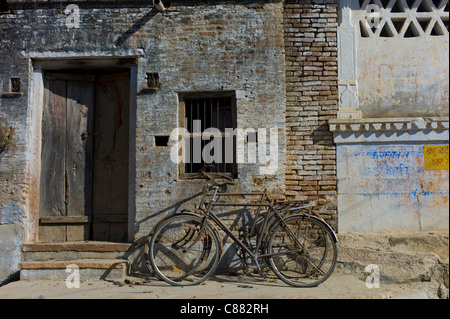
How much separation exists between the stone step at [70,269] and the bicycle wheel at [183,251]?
0.54 m

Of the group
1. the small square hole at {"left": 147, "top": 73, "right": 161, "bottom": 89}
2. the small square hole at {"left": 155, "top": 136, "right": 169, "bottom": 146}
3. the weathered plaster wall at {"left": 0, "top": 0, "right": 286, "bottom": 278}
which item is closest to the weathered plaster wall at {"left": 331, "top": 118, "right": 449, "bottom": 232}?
the weathered plaster wall at {"left": 0, "top": 0, "right": 286, "bottom": 278}

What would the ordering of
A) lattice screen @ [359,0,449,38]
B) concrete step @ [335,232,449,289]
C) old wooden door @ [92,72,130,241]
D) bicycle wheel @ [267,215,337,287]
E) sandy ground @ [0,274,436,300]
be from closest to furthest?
sandy ground @ [0,274,436,300]
bicycle wheel @ [267,215,337,287]
concrete step @ [335,232,449,289]
lattice screen @ [359,0,449,38]
old wooden door @ [92,72,130,241]

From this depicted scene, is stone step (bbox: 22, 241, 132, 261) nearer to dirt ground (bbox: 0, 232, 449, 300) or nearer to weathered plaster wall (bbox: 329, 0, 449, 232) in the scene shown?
dirt ground (bbox: 0, 232, 449, 300)

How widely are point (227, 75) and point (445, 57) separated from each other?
3.23 m

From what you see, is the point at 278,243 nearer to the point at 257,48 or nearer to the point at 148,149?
the point at 148,149

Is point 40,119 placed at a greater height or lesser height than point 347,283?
greater

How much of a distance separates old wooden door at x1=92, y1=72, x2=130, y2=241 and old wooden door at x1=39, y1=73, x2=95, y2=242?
13cm

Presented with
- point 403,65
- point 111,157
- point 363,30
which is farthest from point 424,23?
point 111,157

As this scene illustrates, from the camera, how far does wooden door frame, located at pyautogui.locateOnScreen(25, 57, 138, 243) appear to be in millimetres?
5535

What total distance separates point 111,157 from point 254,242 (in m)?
2.55

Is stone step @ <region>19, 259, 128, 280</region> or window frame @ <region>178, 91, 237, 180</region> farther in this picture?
window frame @ <region>178, 91, 237, 180</region>

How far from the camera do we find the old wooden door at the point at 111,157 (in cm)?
577

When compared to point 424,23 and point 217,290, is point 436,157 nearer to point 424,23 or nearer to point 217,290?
point 424,23

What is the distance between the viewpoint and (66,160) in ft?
19.1
